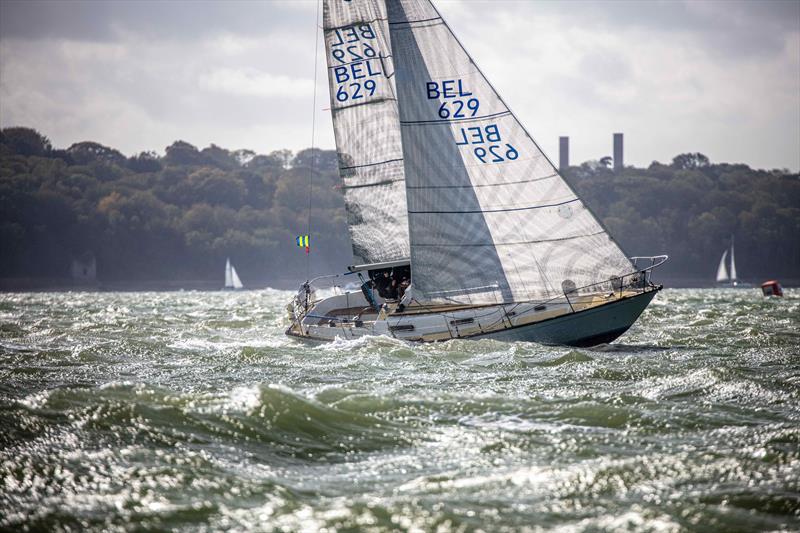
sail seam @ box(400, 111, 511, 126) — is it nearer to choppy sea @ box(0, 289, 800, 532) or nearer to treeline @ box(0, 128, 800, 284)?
choppy sea @ box(0, 289, 800, 532)

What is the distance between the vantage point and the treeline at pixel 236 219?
130 metres

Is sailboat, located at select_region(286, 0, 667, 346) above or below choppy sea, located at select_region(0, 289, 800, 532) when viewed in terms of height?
above

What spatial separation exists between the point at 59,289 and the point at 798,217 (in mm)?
96628

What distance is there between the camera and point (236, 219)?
472ft

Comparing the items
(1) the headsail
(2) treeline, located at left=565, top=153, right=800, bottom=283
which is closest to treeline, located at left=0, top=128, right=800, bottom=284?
(2) treeline, located at left=565, top=153, right=800, bottom=283

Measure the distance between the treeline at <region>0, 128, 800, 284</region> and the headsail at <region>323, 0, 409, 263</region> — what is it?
10839cm

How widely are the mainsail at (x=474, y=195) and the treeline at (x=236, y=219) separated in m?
112

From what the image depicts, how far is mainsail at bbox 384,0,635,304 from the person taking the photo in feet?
66.3

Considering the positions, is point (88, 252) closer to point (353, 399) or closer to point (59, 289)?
point (59, 289)

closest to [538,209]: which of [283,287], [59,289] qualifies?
[59,289]

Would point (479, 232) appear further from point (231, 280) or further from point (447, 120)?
point (231, 280)

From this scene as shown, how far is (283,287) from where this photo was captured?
138125mm

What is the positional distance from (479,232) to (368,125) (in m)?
5.13

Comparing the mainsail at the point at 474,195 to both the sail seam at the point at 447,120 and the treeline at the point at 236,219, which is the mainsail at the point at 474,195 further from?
the treeline at the point at 236,219
